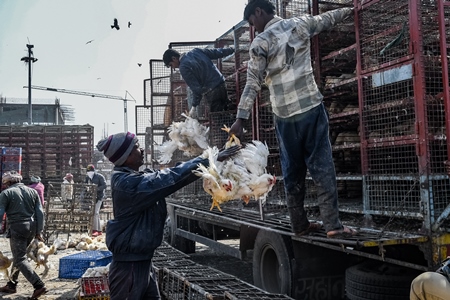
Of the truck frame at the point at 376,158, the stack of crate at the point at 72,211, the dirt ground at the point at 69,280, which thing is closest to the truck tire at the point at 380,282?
the truck frame at the point at 376,158

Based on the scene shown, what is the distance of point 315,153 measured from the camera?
4.00 meters

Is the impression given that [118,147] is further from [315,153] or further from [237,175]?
[315,153]

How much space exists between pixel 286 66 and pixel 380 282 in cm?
230

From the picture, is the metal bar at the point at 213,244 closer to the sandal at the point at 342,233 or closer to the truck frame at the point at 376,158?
the truck frame at the point at 376,158

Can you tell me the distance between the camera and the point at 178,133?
699 centimetres

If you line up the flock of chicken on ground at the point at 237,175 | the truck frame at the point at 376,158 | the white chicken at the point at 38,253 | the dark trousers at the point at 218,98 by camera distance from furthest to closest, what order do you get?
the white chicken at the point at 38,253 → the dark trousers at the point at 218,98 → the truck frame at the point at 376,158 → the flock of chicken on ground at the point at 237,175

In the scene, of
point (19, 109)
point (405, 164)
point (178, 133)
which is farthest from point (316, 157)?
point (19, 109)

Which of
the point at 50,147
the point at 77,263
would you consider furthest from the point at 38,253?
the point at 50,147

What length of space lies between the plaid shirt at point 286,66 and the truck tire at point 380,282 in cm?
182

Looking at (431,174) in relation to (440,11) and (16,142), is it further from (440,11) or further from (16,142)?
(16,142)

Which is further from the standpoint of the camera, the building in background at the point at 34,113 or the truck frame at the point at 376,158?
the building in background at the point at 34,113

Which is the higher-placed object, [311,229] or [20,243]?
[311,229]

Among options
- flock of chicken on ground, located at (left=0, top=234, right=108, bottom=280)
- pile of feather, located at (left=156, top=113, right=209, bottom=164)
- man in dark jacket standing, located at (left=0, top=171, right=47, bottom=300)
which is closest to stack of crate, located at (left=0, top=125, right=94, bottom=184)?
flock of chicken on ground, located at (left=0, top=234, right=108, bottom=280)

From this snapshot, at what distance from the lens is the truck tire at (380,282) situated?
4.17m
